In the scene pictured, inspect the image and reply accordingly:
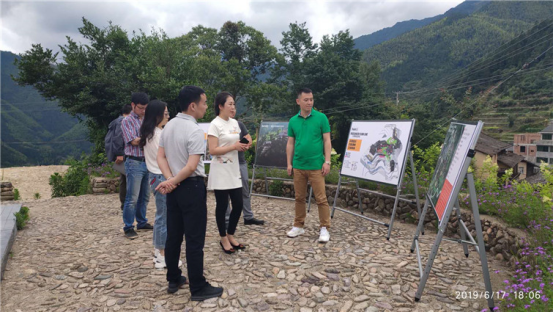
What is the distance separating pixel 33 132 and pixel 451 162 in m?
114

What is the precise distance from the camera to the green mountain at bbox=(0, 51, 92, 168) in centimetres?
6681

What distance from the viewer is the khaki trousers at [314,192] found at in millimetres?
4754

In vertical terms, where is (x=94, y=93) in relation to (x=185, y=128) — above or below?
above

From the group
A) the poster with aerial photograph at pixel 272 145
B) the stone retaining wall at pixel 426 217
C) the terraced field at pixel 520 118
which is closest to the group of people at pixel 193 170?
the poster with aerial photograph at pixel 272 145

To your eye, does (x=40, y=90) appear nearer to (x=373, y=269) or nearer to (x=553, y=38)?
(x=373, y=269)

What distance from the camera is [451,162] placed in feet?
10.6

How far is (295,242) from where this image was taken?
4867mm

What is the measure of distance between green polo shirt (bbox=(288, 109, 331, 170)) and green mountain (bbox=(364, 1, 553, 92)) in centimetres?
7947

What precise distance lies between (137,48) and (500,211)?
2122 cm

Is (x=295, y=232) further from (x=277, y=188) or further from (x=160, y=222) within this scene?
(x=277, y=188)

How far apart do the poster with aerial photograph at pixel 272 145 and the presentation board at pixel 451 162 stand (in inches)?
158

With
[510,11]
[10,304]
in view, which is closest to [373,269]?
[10,304]

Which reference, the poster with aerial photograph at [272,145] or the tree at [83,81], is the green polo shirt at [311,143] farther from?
the tree at [83,81]

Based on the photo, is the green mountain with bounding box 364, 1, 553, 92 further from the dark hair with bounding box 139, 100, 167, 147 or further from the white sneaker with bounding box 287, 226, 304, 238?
the dark hair with bounding box 139, 100, 167, 147
